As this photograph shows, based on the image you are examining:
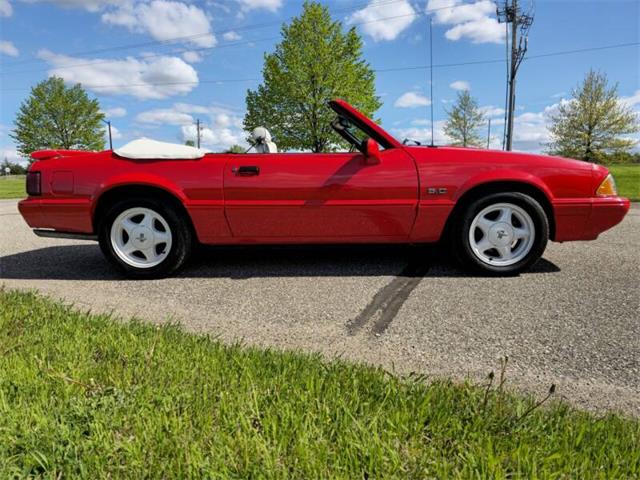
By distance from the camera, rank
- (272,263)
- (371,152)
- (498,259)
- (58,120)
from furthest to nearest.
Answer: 1. (58,120)
2. (272,263)
3. (498,259)
4. (371,152)

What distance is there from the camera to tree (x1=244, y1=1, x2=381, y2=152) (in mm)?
18484

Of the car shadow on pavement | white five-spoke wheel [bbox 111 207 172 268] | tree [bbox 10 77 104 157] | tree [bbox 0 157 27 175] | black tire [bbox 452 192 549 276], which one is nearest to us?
black tire [bbox 452 192 549 276]

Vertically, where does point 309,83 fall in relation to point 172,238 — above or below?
above

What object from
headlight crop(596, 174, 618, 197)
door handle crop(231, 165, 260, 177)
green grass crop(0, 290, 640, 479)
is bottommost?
green grass crop(0, 290, 640, 479)

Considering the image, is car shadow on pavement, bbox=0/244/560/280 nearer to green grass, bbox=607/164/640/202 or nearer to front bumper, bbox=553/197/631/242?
front bumper, bbox=553/197/631/242

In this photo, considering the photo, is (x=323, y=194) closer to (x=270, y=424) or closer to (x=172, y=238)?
(x=172, y=238)

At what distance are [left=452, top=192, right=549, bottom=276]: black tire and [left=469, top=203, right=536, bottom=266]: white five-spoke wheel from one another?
2cm

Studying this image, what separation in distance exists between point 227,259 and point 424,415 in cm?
294

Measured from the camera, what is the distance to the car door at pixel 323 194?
3.26 meters

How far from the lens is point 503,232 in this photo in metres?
3.38

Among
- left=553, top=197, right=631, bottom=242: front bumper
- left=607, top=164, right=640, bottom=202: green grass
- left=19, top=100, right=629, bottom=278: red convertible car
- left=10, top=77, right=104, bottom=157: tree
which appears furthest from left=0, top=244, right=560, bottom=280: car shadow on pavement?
left=10, top=77, right=104, bottom=157: tree

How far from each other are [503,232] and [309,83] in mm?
16776

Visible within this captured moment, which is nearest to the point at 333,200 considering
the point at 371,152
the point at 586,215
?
the point at 371,152

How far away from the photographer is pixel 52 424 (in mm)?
1421
